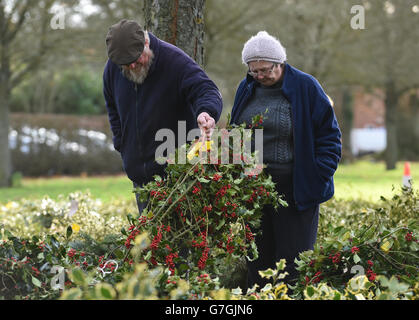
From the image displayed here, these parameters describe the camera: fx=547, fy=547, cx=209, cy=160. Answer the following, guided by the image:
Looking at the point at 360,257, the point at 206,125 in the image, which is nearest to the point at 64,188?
the point at 206,125

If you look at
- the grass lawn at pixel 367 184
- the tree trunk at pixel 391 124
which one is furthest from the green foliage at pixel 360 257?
Answer: the tree trunk at pixel 391 124

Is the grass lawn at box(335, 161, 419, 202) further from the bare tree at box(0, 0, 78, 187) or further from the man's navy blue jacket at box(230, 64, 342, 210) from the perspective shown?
the bare tree at box(0, 0, 78, 187)

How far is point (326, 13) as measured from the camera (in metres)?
14.5

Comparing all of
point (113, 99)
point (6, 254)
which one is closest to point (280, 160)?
point (113, 99)

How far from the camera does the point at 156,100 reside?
10.2 feet

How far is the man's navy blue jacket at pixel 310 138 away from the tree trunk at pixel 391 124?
1504 cm

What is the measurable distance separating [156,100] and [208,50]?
9.01 metres

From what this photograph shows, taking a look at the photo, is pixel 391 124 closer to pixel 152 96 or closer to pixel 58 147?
pixel 58 147

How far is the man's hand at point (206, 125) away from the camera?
8.55 ft

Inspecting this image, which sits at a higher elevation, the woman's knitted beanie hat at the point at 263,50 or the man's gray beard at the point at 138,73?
the woman's knitted beanie hat at the point at 263,50

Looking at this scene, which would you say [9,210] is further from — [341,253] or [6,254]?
[341,253]

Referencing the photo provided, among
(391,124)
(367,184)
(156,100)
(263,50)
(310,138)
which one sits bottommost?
(367,184)

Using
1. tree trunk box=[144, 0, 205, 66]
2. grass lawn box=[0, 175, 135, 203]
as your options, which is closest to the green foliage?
tree trunk box=[144, 0, 205, 66]

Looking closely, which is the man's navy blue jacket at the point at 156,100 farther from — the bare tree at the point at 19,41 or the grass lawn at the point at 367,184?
the bare tree at the point at 19,41
